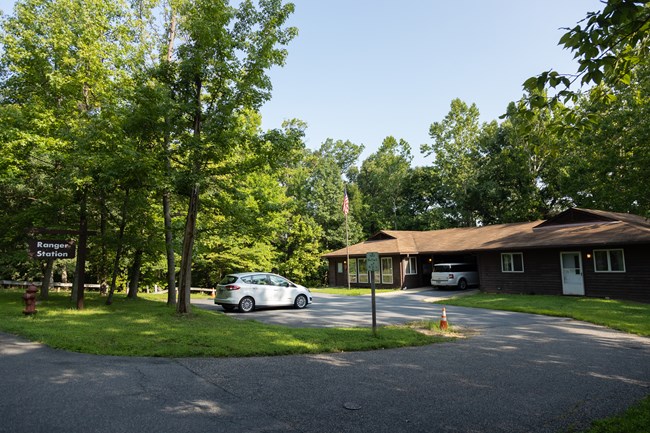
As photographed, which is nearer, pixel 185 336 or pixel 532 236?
pixel 185 336

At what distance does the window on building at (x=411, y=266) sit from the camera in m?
31.3

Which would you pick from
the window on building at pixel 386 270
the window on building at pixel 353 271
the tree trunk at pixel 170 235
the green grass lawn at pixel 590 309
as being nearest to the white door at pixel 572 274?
the green grass lawn at pixel 590 309

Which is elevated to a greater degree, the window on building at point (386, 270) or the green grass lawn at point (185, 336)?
the window on building at point (386, 270)

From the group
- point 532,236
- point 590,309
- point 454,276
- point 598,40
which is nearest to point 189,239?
point 598,40

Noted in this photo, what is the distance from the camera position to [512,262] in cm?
2462

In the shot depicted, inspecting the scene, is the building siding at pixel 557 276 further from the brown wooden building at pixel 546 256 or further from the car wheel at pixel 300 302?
the car wheel at pixel 300 302

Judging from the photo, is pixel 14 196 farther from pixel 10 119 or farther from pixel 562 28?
pixel 562 28

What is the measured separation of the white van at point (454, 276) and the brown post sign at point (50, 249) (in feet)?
70.3

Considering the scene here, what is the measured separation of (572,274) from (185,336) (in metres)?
20.6

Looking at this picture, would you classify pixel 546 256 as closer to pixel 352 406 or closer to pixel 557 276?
pixel 557 276

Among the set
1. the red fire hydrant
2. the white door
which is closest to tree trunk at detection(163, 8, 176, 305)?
the red fire hydrant

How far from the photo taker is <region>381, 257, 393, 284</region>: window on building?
103 feet

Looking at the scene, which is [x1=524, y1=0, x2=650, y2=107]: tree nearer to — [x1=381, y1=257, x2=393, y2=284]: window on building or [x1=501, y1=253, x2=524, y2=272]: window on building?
[x1=501, y1=253, x2=524, y2=272]: window on building

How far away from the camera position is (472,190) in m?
42.0
